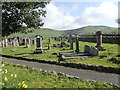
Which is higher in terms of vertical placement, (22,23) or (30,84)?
(22,23)

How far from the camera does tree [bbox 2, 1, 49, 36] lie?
31.9ft

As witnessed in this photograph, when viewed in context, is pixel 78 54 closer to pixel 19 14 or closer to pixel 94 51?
pixel 94 51

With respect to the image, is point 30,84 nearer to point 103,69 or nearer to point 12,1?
point 103,69

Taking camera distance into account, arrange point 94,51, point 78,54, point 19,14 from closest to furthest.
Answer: point 19,14
point 94,51
point 78,54

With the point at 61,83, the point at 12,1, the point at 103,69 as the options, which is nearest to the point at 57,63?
the point at 103,69

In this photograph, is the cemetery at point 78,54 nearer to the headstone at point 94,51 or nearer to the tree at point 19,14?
the headstone at point 94,51

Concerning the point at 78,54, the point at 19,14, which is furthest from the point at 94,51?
the point at 19,14

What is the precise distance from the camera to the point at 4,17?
9.78 metres

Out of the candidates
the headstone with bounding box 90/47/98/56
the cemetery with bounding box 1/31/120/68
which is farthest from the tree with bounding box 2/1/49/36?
the headstone with bounding box 90/47/98/56

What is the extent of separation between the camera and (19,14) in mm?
10094

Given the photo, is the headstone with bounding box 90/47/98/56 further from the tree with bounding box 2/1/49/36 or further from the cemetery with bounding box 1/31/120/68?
the tree with bounding box 2/1/49/36

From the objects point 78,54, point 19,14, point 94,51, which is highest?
point 19,14

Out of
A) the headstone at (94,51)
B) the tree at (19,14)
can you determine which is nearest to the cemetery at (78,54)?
the headstone at (94,51)

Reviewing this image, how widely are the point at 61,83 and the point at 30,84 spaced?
133 centimetres
